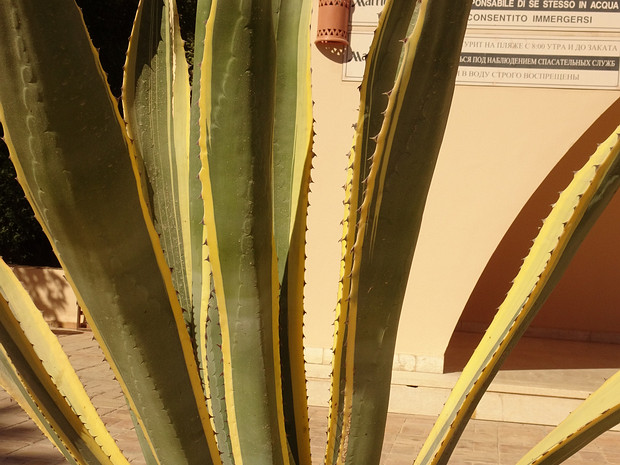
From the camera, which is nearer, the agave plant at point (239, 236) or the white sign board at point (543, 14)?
the agave plant at point (239, 236)

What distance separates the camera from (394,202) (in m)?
0.94

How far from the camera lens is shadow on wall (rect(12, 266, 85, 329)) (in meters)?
8.74

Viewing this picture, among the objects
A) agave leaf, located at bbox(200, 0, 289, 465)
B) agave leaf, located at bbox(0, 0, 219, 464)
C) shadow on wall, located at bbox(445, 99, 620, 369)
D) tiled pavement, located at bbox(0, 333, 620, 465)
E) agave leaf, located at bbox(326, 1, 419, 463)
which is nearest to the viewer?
agave leaf, located at bbox(0, 0, 219, 464)

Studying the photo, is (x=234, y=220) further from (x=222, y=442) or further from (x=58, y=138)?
(x=222, y=442)

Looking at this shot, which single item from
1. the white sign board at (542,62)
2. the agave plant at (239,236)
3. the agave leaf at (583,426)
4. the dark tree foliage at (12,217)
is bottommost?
the agave leaf at (583,426)

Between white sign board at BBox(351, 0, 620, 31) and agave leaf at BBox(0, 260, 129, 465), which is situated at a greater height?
white sign board at BBox(351, 0, 620, 31)

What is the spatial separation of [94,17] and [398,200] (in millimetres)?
10233

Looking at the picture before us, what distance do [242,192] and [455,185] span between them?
4817mm

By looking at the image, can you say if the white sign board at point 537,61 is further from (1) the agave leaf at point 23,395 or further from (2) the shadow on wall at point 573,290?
(1) the agave leaf at point 23,395

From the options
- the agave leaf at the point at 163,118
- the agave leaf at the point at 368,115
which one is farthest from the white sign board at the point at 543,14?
the agave leaf at the point at 368,115

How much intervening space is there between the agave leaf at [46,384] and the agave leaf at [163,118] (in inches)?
9.0

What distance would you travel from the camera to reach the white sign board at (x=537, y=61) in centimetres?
531


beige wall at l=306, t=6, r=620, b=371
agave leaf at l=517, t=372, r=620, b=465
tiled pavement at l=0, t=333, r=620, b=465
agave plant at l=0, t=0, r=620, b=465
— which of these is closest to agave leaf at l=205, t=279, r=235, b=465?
agave plant at l=0, t=0, r=620, b=465

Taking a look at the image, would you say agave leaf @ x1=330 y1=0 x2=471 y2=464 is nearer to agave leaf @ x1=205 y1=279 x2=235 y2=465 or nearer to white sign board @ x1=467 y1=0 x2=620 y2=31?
agave leaf @ x1=205 y1=279 x2=235 y2=465
